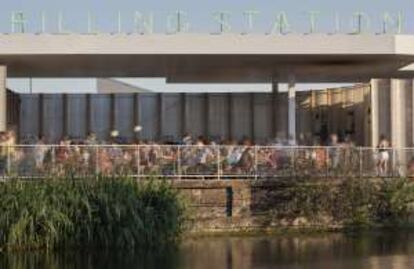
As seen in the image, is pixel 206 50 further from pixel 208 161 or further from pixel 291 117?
pixel 291 117

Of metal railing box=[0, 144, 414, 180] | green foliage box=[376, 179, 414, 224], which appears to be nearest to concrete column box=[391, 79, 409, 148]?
metal railing box=[0, 144, 414, 180]

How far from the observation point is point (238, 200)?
2761 cm

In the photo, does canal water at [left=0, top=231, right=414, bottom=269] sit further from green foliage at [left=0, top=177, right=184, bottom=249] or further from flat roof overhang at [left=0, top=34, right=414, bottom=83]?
flat roof overhang at [left=0, top=34, right=414, bottom=83]

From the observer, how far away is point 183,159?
27.4m

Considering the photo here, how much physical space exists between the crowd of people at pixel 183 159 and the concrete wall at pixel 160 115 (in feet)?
33.8

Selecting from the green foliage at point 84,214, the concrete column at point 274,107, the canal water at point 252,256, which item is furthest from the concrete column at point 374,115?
the green foliage at point 84,214

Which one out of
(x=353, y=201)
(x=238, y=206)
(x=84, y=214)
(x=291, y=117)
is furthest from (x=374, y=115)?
(x=84, y=214)

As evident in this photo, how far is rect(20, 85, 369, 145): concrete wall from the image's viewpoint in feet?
127

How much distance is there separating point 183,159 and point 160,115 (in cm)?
1164

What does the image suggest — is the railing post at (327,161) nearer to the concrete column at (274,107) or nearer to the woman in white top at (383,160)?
the woman in white top at (383,160)

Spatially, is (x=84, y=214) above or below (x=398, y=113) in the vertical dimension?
below

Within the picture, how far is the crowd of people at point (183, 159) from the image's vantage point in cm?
2655

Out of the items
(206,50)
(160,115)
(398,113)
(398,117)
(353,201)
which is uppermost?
(206,50)

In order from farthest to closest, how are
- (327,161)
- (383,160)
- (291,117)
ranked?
(291,117), (383,160), (327,161)
